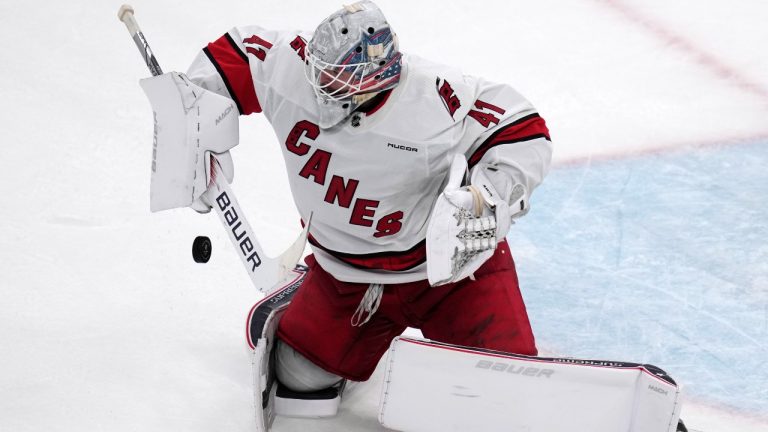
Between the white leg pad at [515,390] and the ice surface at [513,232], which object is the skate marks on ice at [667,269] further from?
the white leg pad at [515,390]

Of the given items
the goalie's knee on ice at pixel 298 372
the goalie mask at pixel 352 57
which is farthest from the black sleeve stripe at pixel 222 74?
the goalie's knee on ice at pixel 298 372

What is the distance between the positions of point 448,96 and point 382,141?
0.20 meters

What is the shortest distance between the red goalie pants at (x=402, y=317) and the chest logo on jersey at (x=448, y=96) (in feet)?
1.35

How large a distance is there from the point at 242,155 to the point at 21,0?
4.97 ft

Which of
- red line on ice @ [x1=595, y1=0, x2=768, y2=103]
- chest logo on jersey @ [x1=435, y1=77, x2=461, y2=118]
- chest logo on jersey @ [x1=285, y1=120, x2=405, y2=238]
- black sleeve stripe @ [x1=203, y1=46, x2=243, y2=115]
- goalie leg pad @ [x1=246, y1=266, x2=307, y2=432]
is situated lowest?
goalie leg pad @ [x1=246, y1=266, x2=307, y2=432]

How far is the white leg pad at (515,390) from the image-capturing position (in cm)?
261

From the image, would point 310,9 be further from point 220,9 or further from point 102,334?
point 102,334

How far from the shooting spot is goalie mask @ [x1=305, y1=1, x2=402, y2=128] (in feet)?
8.71

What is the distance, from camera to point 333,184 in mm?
2832

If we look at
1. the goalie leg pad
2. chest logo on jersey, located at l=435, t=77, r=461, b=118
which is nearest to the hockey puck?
the goalie leg pad

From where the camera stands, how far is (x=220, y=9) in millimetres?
5117

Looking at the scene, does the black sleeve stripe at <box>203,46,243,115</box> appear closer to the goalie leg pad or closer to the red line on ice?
the goalie leg pad

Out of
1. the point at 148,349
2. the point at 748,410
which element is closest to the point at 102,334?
the point at 148,349

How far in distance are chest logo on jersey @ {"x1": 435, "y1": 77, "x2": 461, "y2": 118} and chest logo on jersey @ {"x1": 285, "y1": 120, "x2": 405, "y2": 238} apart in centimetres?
28
